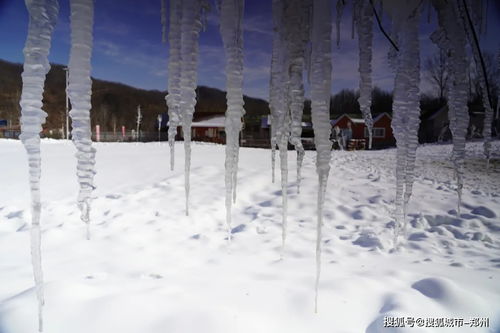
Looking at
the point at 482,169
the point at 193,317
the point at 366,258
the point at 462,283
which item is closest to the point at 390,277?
the point at 462,283

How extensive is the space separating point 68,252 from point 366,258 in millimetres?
Answer: 2847

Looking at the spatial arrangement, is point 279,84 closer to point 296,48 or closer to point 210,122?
point 296,48

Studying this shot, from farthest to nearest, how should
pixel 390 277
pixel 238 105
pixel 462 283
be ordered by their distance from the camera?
pixel 390 277 < pixel 462 283 < pixel 238 105

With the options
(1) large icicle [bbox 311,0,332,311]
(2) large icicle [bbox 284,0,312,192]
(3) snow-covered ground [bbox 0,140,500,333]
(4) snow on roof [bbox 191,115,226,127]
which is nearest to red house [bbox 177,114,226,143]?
(4) snow on roof [bbox 191,115,226,127]

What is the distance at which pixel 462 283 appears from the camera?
5.82ft

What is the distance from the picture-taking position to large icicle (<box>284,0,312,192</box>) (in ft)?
3.75

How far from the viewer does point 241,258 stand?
8.84 feet

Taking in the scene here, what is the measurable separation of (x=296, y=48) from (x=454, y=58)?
2.63 ft

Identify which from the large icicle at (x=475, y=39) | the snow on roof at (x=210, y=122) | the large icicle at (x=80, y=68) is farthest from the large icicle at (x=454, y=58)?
the snow on roof at (x=210, y=122)

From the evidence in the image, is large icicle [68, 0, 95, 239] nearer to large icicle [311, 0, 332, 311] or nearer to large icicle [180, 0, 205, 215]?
large icicle [180, 0, 205, 215]

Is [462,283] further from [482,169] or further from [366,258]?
[482,169]

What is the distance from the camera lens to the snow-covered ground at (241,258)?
1488mm

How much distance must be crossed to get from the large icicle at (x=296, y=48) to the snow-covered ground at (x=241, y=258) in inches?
34.1

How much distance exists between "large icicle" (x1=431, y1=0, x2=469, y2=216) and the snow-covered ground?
3.10 feet
